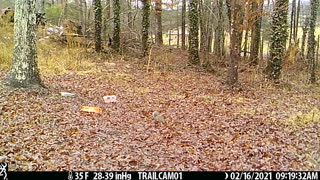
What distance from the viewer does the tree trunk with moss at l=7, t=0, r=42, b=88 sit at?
23.2 ft

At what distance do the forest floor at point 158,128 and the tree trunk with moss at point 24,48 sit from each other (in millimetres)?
306

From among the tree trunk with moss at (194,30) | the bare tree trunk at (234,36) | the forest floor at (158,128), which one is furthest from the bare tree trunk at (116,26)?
the bare tree trunk at (234,36)

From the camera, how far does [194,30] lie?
13.1m

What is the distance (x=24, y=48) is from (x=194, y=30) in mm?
7665

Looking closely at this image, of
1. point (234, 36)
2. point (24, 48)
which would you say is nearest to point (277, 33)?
point (234, 36)

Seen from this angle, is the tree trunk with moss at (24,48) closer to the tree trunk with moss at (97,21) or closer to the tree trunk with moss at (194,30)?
the tree trunk with moss at (194,30)

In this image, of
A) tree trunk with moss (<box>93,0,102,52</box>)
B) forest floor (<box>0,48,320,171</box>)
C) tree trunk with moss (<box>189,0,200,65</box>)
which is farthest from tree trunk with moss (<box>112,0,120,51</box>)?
forest floor (<box>0,48,320,171</box>)

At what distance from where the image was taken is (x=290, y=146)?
16.6 feet

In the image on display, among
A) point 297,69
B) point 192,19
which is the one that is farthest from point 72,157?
point 297,69

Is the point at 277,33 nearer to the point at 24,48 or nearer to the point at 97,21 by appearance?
the point at 24,48

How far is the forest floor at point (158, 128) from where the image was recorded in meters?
4.48

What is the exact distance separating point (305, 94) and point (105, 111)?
6317 millimetres

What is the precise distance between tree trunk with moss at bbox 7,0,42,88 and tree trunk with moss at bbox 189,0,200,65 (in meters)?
7.25

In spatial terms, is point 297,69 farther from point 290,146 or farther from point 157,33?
point 290,146
